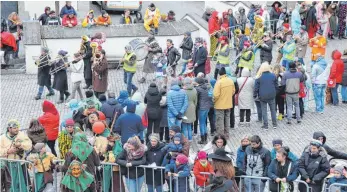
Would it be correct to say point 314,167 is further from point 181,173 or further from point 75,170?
point 75,170

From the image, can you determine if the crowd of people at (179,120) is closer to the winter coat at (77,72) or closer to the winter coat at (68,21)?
the winter coat at (77,72)

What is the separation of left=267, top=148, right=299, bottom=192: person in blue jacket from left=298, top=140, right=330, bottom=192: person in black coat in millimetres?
136

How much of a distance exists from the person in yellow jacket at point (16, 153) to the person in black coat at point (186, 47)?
29.1ft

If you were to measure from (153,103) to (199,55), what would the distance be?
480cm

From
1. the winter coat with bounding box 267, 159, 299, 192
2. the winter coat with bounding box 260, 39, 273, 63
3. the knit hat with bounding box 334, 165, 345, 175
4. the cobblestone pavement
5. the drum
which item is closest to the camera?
the knit hat with bounding box 334, 165, 345, 175

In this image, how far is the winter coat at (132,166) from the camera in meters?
15.2

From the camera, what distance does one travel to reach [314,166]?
14656 millimetres

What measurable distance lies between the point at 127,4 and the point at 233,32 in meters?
7.24

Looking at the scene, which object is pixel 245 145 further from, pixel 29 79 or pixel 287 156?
pixel 29 79

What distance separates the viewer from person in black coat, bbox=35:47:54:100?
2233cm

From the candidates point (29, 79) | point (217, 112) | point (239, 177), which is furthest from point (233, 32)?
point (239, 177)

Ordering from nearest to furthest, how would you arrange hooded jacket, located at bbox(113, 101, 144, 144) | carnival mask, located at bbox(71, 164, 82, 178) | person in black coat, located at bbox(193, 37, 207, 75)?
carnival mask, located at bbox(71, 164, 82, 178) < hooded jacket, located at bbox(113, 101, 144, 144) < person in black coat, located at bbox(193, 37, 207, 75)

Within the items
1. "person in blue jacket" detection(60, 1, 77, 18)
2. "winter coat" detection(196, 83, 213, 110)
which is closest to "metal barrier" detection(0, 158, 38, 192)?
"winter coat" detection(196, 83, 213, 110)

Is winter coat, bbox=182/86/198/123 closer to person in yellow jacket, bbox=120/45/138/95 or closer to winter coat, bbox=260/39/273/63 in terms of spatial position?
person in yellow jacket, bbox=120/45/138/95
